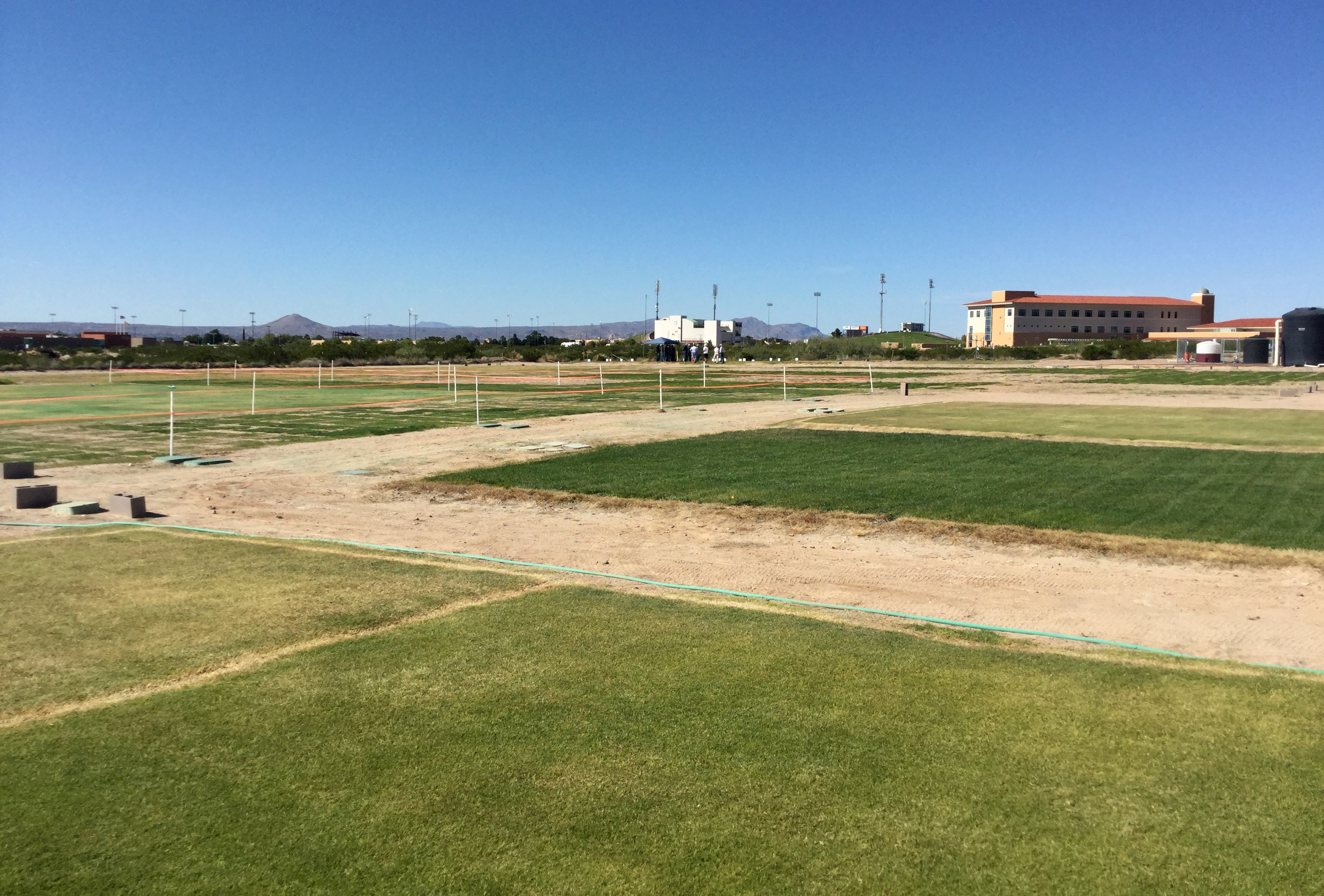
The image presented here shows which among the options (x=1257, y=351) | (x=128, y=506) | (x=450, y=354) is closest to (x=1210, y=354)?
(x=1257, y=351)

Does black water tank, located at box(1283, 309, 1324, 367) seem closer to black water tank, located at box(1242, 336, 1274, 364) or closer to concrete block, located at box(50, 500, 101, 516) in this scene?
black water tank, located at box(1242, 336, 1274, 364)

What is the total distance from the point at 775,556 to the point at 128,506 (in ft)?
29.7

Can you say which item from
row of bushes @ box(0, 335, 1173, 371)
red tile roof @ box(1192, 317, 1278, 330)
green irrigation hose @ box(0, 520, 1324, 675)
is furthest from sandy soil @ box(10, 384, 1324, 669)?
red tile roof @ box(1192, 317, 1278, 330)

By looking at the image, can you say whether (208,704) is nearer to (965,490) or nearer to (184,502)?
(184,502)

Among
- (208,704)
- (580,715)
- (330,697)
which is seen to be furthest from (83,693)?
(580,715)

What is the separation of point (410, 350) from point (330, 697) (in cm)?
11377

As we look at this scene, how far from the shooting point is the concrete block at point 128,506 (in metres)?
13.4

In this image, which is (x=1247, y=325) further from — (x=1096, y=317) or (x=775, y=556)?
(x=775, y=556)

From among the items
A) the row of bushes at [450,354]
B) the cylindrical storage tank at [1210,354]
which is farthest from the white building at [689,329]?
the cylindrical storage tank at [1210,354]

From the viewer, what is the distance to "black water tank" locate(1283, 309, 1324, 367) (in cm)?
7181

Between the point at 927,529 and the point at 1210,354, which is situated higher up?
the point at 1210,354

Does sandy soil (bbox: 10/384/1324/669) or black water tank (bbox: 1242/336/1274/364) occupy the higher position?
black water tank (bbox: 1242/336/1274/364)

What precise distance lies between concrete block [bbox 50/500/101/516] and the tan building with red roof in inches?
6177

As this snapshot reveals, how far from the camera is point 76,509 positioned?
44.3 feet
